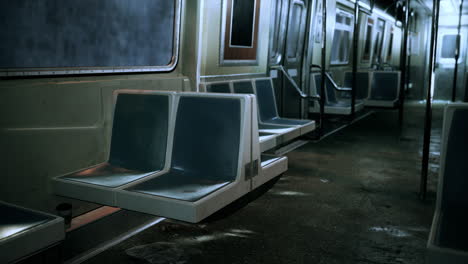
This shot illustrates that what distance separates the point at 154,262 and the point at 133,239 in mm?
379

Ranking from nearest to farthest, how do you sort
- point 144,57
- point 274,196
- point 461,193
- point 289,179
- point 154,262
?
point 461,193 → point 154,262 → point 144,57 → point 274,196 → point 289,179

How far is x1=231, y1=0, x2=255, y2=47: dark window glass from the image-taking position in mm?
4664

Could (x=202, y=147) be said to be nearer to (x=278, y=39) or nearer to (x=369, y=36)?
(x=278, y=39)

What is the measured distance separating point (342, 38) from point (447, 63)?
6049 mm

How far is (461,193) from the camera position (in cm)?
194

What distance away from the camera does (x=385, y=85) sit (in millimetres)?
8625

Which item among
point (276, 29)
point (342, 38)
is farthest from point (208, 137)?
point (342, 38)

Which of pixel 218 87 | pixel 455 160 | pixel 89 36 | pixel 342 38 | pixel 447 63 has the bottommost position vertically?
pixel 455 160

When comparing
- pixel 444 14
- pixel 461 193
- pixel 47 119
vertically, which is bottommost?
pixel 461 193

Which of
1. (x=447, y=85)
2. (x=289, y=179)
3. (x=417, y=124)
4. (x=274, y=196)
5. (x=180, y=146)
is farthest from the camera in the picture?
(x=447, y=85)

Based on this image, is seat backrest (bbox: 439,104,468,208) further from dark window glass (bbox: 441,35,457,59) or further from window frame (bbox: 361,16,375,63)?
dark window glass (bbox: 441,35,457,59)

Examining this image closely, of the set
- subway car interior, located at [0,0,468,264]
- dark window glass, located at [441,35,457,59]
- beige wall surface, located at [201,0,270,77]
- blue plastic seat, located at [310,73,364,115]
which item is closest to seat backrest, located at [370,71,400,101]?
blue plastic seat, located at [310,73,364,115]

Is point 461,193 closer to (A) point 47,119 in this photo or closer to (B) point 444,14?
(A) point 47,119

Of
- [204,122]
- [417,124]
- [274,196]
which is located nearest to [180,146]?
[204,122]
